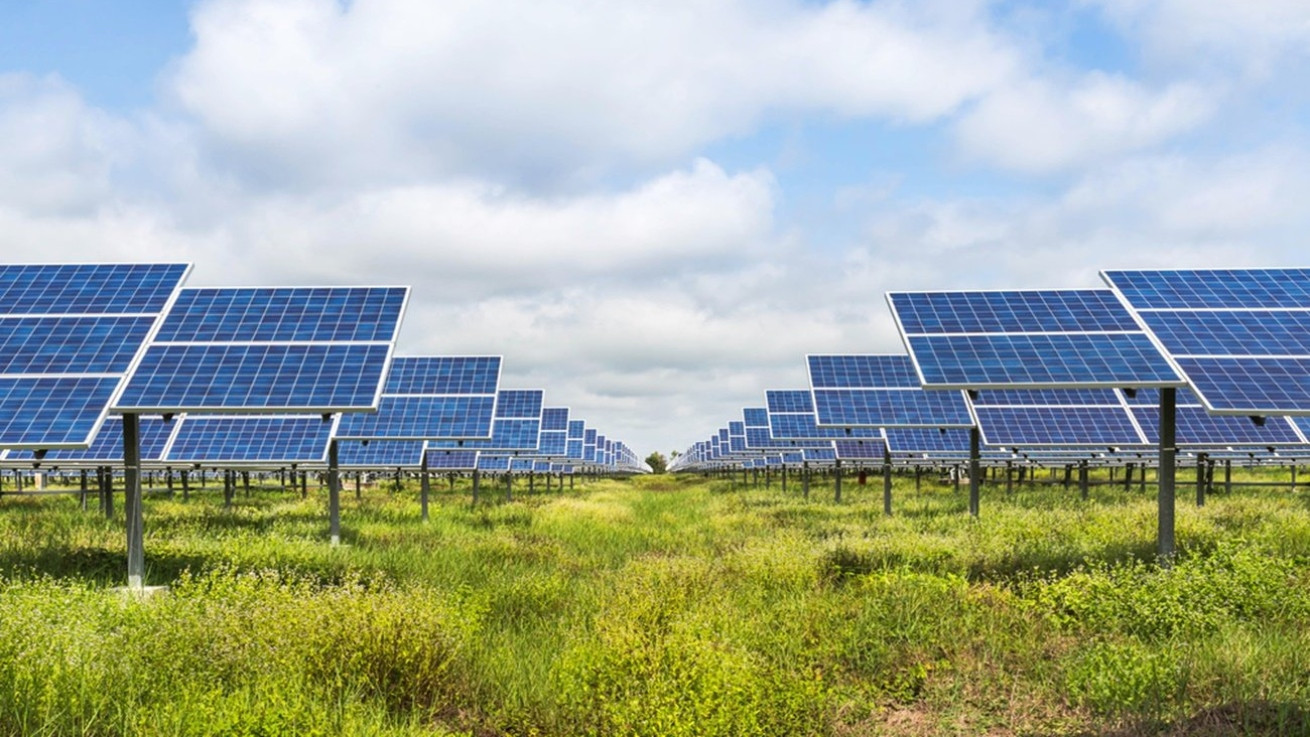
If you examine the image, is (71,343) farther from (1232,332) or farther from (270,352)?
(1232,332)

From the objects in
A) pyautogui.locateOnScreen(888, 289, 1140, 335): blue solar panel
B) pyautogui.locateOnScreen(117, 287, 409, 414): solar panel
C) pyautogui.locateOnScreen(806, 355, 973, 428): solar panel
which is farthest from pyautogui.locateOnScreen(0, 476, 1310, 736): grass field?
pyautogui.locateOnScreen(806, 355, 973, 428): solar panel

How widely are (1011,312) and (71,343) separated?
17.0 metres

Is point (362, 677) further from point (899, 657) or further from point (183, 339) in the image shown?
point (183, 339)

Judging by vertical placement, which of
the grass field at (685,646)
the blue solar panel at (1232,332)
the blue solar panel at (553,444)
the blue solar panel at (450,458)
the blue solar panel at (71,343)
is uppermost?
the blue solar panel at (1232,332)

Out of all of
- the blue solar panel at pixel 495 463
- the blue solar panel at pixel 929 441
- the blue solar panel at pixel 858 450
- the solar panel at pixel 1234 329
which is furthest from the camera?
the blue solar panel at pixel 495 463

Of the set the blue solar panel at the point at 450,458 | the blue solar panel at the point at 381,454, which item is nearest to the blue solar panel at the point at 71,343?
the blue solar panel at the point at 381,454

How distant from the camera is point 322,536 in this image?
22344 mm

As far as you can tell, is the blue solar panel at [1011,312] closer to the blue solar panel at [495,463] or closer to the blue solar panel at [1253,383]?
the blue solar panel at [1253,383]

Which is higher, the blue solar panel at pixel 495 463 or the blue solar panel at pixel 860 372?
the blue solar panel at pixel 860 372

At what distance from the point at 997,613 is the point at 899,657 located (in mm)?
2021

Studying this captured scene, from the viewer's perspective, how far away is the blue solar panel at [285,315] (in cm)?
1853

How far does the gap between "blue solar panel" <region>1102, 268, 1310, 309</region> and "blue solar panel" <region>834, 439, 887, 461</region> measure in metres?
A: 16.2

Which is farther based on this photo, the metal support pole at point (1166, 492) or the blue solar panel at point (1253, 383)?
the metal support pole at point (1166, 492)

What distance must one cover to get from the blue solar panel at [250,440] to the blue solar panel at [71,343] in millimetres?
7657
